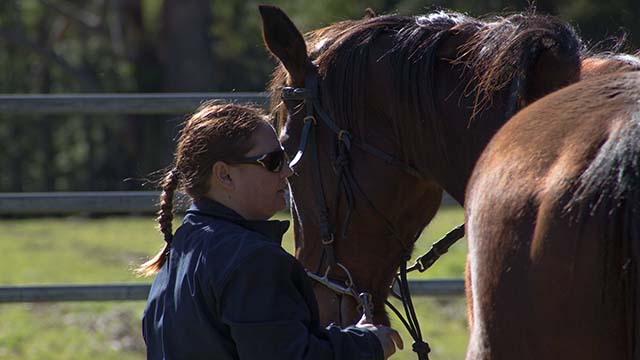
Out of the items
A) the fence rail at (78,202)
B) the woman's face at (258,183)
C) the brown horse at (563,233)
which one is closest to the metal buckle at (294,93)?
the woman's face at (258,183)

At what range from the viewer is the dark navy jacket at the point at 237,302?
2150 mm

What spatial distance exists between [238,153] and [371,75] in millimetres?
931

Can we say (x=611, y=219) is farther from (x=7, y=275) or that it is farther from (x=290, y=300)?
(x=7, y=275)

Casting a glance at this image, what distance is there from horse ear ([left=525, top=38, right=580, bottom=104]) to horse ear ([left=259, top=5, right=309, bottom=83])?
2.37 ft

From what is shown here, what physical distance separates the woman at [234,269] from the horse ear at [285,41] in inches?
30.4

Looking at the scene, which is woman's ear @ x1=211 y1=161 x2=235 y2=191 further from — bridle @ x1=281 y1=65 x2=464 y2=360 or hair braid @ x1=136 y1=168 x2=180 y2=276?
bridle @ x1=281 y1=65 x2=464 y2=360

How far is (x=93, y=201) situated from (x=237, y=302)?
9.69 ft

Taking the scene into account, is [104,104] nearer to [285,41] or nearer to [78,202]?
[78,202]

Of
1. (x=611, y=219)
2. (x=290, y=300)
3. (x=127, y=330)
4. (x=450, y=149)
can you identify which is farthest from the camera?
(x=127, y=330)

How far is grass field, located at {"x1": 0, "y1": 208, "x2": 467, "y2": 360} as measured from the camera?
264 inches

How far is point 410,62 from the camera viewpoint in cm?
311

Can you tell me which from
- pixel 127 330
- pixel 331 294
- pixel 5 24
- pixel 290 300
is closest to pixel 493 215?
pixel 290 300

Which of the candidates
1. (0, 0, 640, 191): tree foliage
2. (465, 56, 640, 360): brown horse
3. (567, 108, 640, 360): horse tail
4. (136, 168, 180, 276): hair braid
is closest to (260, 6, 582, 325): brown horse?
(136, 168, 180, 276): hair braid

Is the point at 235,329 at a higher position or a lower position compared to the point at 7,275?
higher
